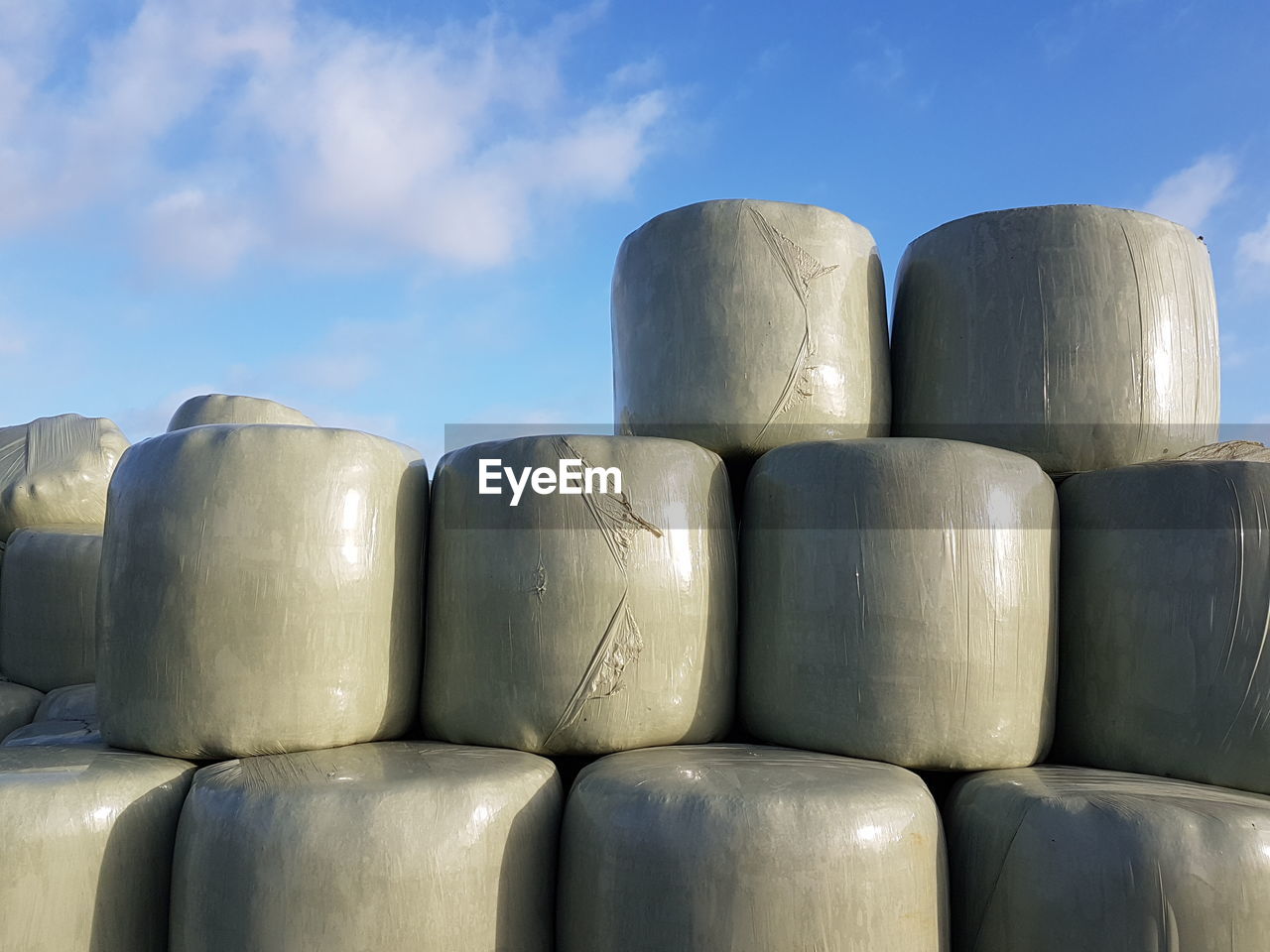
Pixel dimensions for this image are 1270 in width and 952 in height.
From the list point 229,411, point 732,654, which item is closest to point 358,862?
point 732,654

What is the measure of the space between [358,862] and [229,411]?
221 cm

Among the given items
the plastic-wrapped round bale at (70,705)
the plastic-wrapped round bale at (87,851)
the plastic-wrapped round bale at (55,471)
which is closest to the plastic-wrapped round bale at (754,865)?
the plastic-wrapped round bale at (87,851)

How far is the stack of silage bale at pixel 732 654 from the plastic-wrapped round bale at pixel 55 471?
132cm

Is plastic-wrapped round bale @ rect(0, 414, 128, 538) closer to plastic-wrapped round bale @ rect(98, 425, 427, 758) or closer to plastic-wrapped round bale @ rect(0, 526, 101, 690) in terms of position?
plastic-wrapped round bale @ rect(0, 526, 101, 690)

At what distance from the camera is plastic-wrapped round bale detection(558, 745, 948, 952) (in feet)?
4.65

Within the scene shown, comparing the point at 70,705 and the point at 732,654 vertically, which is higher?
the point at 732,654

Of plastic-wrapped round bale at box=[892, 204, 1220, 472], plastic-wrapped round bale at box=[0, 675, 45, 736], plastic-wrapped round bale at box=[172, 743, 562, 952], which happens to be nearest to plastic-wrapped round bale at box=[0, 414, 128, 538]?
plastic-wrapped round bale at box=[0, 675, 45, 736]

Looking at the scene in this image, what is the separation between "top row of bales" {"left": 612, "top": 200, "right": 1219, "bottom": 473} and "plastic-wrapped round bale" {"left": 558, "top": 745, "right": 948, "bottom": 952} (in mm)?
703

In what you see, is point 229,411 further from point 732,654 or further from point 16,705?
point 732,654

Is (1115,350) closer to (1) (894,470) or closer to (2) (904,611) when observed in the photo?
(1) (894,470)

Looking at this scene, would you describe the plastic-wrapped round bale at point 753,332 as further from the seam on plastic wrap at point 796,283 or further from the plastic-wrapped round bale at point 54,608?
the plastic-wrapped round bale at point 54,608

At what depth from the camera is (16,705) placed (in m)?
2.68

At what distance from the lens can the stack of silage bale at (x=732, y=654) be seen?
57.5 inches

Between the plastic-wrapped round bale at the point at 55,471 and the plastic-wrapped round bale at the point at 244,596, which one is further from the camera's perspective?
the plastic-wrapped round bale at the point at 55,471
